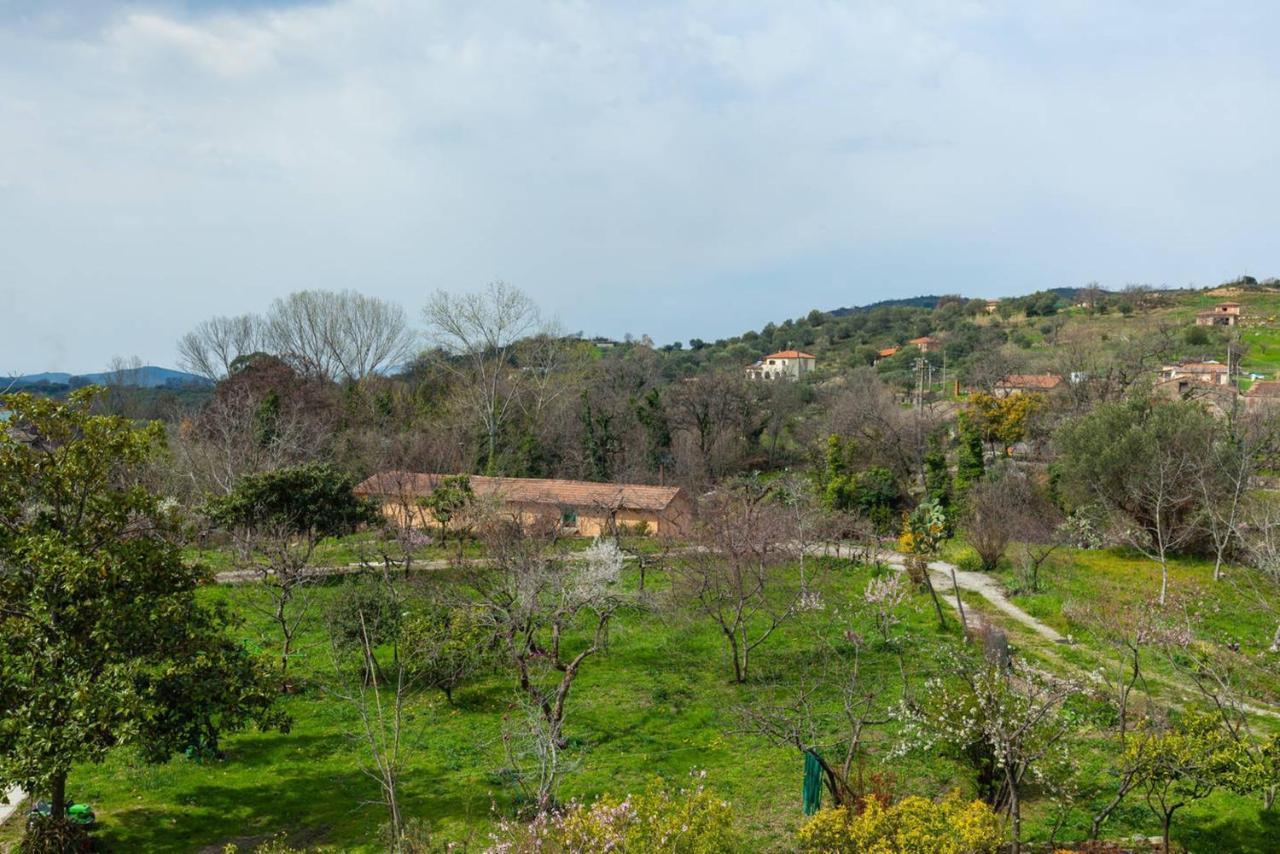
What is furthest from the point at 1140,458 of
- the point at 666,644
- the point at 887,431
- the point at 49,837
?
the point at 49,837

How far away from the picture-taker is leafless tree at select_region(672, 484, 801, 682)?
1920 cm

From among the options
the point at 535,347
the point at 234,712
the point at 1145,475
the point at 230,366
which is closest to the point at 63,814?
the point at 234,712

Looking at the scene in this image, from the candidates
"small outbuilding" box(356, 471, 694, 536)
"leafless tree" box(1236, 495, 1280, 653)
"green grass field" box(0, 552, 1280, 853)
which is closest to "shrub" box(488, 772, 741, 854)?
"green grass field" box(0, 552, 1280, 853)

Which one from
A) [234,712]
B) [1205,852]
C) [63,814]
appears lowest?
[1205,852]

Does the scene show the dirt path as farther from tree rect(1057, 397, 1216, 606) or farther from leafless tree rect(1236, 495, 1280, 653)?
tree rect(1057, 397, 1216, 606)

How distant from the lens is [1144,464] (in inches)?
977

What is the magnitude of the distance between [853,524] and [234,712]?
21812mm

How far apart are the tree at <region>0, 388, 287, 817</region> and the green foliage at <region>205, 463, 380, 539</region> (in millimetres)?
12079

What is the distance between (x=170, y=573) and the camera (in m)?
10.2

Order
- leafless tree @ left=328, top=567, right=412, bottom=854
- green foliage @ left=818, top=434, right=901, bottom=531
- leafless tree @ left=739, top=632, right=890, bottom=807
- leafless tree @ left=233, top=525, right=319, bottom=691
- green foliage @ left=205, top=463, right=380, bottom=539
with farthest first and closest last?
1. green foliage @ left=818, top=434, right=901, bottom=531
2. green foliage @ left=205, top=463, right=380, bottom=539
3. leafless tree @ left=233, top=525, right=319, bottom=691
4. leafless tree @ left=328, top=567, right=412, bottom=854
5. leafless tree @ left=739, top=632, right=890, bottom=807

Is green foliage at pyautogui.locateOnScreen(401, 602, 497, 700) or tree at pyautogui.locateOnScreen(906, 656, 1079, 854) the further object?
green foliage at pyautogui.locateOnScreen(401, 602, 497, 700)

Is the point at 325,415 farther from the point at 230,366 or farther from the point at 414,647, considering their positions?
the point at 414,647

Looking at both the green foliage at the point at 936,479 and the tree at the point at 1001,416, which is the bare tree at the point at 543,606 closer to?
the green foliage at the point at 936,479

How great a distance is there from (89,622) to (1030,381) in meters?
53.1
